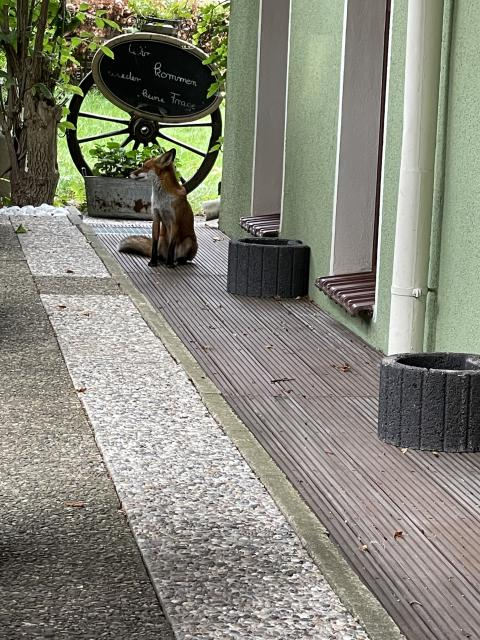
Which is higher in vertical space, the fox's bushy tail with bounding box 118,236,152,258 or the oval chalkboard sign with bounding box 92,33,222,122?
the oval chalkboard sign with bounding box 92,33,222,122

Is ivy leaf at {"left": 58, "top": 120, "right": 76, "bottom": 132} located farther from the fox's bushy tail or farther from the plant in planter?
the fox's bushy tail

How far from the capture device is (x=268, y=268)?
7.99m

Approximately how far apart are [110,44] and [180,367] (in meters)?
7.78

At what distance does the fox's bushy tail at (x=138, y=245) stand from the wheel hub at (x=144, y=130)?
12.0ft

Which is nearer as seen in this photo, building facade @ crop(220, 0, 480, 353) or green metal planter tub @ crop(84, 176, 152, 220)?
building facade @ crop(220, 0, 480, 353)

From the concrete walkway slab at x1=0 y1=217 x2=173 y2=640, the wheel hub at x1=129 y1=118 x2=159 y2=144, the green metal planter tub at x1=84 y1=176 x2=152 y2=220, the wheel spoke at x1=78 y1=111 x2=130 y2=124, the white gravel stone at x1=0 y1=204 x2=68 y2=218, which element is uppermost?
the wheel spoke at x1=78 y1=111 x2=130 y2=124

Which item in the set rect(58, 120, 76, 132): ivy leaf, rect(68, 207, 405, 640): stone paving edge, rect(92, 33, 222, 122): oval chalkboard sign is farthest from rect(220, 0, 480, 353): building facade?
rect(58, 120, 76, 132): ivy leaf

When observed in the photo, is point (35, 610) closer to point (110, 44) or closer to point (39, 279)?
point (39, 279)

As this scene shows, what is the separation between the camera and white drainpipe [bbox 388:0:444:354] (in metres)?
5.37

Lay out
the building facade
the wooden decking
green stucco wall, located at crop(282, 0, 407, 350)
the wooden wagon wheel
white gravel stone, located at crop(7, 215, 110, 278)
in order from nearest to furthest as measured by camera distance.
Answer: the wooden decking
the building facade
green stucco wall, located at crop(282, 0, 407, 350)
white gravel stone, located at crop(7, 215, 110, 278)
the wooden wagon wheel

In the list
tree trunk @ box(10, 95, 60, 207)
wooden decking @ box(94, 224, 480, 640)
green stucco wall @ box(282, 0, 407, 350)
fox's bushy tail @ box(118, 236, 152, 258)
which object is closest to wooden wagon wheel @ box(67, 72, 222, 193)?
tree trunk @ box(10, 95, 60, 207)

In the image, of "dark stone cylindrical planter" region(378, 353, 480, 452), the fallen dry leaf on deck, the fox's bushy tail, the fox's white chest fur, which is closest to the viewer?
"dark stone cylindrical planter" region(378, 353, 480, 452)

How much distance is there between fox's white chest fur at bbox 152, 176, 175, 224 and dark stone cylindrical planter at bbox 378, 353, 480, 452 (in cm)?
476

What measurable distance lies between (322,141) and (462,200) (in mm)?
2479
